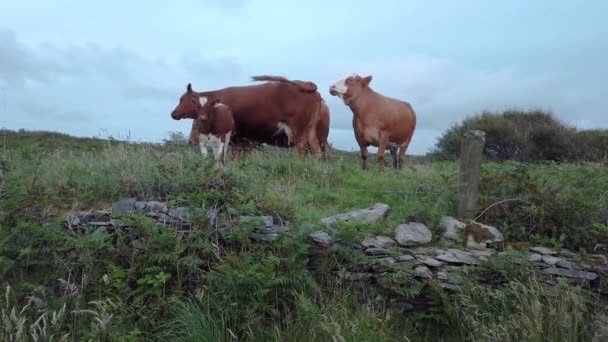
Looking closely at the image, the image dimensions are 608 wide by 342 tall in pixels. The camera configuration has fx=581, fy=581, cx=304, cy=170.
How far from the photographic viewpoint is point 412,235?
18.0 feet

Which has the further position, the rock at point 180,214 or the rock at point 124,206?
the rock at point 124,206

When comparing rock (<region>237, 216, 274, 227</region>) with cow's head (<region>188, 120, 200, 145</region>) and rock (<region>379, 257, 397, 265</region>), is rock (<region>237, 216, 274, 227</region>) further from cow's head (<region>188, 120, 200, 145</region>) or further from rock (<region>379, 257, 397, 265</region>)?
cow's head (<region>188, 120, 200, 145</region>)

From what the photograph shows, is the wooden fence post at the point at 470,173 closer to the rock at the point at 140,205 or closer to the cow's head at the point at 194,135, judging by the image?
the rock at the point at 140,205

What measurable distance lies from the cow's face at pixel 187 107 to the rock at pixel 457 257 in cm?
623

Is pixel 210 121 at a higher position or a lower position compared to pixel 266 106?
lower

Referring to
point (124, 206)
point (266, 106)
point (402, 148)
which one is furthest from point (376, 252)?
point (402, 148)

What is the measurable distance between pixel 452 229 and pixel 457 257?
59 cm

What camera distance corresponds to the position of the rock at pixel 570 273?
A: 4.84 metres

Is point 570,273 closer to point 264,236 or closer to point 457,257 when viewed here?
point 457,257

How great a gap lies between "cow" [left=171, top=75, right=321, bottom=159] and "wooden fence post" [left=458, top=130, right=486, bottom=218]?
503 cm

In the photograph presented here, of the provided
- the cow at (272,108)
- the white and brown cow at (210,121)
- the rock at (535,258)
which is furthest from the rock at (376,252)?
the cow at (272,108)

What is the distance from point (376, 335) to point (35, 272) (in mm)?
2941

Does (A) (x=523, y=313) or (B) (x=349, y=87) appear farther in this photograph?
(B) (x=349, y=87)

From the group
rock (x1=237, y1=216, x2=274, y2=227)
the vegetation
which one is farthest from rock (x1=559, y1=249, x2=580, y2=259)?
the vegetation
